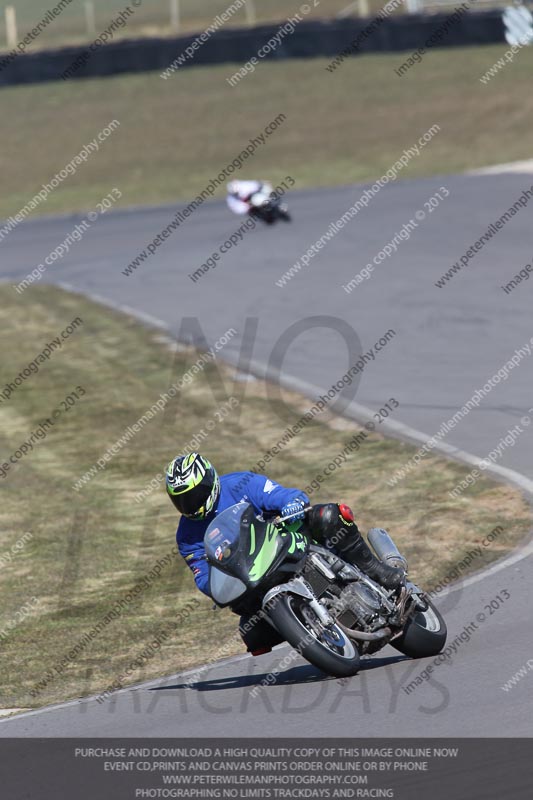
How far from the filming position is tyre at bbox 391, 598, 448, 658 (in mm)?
7703

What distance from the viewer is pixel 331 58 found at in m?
39.8

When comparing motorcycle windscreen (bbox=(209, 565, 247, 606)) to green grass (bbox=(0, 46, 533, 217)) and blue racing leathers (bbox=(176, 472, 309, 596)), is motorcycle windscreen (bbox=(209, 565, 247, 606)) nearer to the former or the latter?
blue racing leathers (bbox=(176, 472, 309, 596))

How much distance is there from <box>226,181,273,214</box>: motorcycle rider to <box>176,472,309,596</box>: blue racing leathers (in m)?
18.5

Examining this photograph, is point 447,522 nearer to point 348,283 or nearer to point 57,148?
point 348,283

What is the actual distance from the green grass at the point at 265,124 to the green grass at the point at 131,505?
14.9 metres

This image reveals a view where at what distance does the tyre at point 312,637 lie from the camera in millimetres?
7133

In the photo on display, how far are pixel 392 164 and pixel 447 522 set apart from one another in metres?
22.8

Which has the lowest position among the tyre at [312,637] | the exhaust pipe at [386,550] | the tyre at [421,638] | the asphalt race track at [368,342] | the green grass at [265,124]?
the green grass at [265,124]

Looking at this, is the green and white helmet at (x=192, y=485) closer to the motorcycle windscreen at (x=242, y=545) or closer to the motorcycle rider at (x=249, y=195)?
the motorcycle windscreen at (x=242, y=545)

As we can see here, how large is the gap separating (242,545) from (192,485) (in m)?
0.53

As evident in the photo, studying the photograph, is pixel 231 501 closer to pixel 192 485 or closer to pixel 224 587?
pixel 192 485

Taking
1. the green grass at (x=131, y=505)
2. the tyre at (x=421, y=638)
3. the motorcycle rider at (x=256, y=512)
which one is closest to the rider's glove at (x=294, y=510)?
the motorcycle rider at (x=256, y=512)
